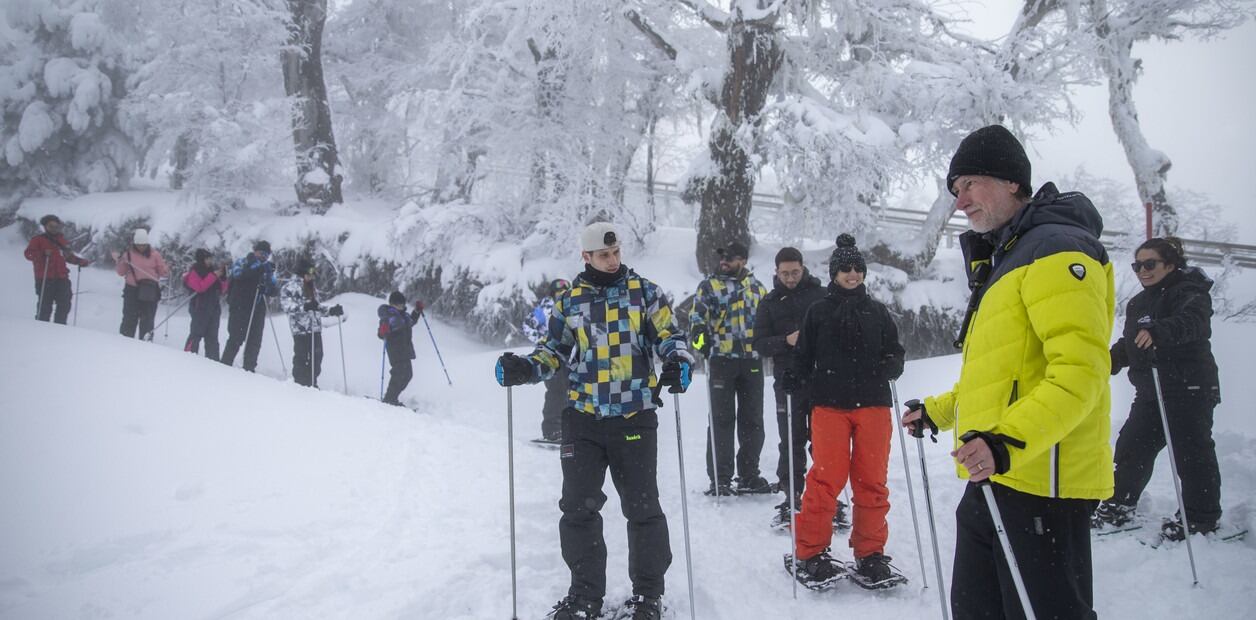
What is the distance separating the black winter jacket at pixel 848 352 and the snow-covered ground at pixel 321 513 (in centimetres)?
108

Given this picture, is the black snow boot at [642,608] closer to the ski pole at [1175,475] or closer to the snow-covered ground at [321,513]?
the snow-covered ground at [321,513]

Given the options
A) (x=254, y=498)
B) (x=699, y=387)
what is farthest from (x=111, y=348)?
(x=699, y=387)

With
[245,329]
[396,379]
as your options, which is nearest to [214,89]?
[245,329]

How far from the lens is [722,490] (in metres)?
5.48

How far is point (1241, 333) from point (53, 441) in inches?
401

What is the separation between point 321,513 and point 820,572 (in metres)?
3.15

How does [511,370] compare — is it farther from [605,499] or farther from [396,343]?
[396,343]

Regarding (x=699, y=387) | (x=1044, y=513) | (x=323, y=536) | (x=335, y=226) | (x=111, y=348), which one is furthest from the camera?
(x=335, y=226)

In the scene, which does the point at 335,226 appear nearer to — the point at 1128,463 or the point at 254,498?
the point at 254,498

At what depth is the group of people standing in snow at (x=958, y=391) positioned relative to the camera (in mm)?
1868

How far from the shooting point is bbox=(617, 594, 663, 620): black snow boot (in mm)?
3239

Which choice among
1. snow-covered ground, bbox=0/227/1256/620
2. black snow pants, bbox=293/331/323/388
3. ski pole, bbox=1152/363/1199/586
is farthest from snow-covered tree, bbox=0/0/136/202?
ski pole, bbox=1152/363/1199/586

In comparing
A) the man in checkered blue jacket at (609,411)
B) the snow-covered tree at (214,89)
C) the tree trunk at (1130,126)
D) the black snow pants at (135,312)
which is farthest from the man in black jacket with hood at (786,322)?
the snow-covered tree at (214,89)

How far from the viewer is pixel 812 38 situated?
1072 centimetres
